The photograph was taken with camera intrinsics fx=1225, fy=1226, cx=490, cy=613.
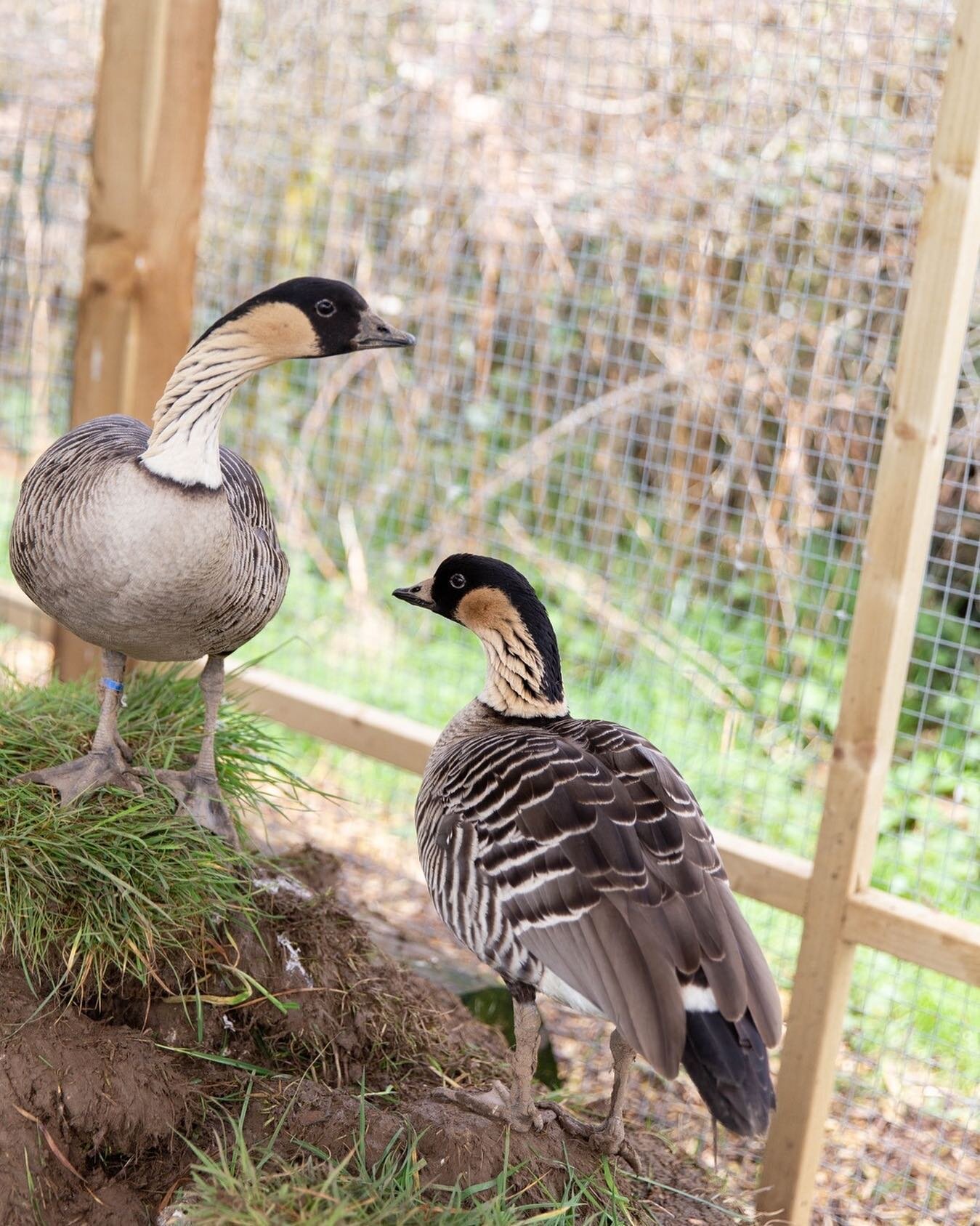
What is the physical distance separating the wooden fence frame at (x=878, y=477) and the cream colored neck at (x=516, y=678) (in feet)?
3.23

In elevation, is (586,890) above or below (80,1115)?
above

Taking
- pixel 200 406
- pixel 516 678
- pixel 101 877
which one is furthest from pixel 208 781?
pixel 200 406

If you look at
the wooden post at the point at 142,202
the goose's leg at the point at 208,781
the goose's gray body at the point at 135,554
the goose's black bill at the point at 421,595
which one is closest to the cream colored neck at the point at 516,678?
the goose's black bill at the point at 421,595

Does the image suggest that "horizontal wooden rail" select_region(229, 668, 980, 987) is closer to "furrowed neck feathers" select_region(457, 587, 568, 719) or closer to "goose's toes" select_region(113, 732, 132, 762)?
"goose's toes" select_region(113, 732, 132, 762)

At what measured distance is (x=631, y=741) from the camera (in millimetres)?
2713

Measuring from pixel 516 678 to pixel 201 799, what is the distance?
84cm

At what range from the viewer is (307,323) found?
276 centimetres

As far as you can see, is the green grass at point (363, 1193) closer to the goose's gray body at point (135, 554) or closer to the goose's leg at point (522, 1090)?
the goose's leg at point (522, 1090)

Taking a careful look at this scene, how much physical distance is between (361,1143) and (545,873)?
2.05ft

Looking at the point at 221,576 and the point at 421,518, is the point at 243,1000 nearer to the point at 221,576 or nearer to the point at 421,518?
the point at 221,576

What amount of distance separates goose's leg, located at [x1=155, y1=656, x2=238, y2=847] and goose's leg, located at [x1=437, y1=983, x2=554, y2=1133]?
865 millimetres

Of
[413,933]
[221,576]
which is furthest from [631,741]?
[413,933]

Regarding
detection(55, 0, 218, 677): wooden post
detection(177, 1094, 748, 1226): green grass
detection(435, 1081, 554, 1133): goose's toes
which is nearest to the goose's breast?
detection(177, 1094, 748, 1226): green grass

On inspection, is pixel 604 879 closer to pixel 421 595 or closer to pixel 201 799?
pixel 421 595
